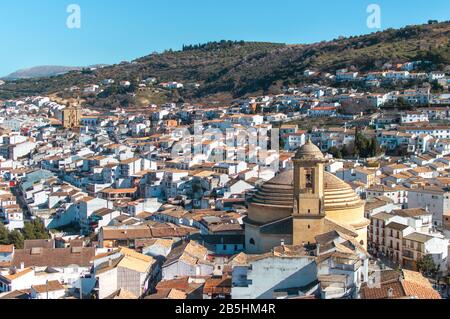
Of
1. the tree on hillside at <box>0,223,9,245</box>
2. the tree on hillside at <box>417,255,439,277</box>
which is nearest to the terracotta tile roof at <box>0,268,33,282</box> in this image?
the tree on hillside at <box>0,223,9,245</box>

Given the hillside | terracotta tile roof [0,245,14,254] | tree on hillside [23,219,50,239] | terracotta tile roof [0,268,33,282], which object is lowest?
tree on hillside [23,219,50,239]

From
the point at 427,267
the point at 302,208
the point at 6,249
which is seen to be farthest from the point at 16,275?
the point at 427,267

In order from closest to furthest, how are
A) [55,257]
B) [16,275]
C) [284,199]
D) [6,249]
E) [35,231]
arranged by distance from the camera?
[16,275], [284,199], [55,257], [6,249], [35,231]

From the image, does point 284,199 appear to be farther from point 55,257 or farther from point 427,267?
point 55,257

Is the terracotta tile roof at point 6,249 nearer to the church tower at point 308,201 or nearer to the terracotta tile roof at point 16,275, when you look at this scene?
the terracotta tile roof at point 16,275

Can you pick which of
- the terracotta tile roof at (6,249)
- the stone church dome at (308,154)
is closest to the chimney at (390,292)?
the stone church dome at (308,154)

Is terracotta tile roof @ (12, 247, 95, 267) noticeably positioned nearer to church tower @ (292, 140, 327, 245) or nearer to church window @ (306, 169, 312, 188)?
church tower @ (292, 140, 327, 245)
